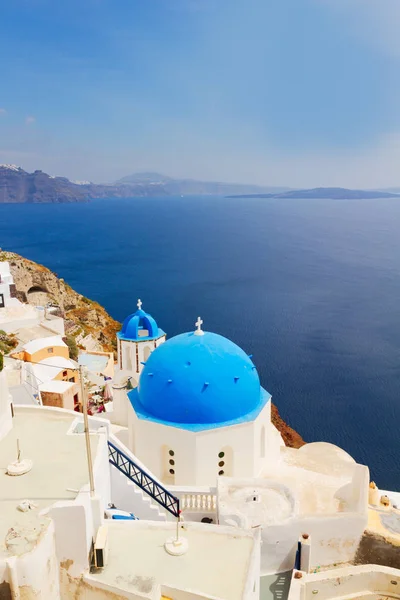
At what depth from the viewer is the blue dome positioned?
16250 millimetres

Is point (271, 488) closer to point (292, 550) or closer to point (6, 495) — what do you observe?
point (292, 550)

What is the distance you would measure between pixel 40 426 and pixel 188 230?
176 meters

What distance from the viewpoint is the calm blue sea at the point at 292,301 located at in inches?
1681

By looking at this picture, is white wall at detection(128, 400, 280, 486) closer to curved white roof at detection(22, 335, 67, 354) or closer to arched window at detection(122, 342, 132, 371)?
arched window at detection(122, 342, 132, 371)

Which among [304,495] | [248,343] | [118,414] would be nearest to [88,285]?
[248,343]

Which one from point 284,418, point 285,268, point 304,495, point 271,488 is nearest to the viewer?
point 271,488

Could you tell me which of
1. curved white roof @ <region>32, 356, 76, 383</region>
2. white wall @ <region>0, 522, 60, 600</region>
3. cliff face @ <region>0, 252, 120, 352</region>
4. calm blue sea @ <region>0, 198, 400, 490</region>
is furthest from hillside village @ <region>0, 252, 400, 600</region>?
cliff face @ <region>0, 252, 120, 352</region>

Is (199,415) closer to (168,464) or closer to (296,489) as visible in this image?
(168,464)

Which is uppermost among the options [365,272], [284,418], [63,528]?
[63,528]

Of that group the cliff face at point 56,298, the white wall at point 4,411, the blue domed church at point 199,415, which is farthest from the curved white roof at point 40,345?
the white wall at point 4,411

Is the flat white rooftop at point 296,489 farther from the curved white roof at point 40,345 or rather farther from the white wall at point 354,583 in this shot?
Answer: the curved white roof at point 40,345

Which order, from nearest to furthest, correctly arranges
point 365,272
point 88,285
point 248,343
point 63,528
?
point 63,528
point 248,343
point 88,285
point 365,272

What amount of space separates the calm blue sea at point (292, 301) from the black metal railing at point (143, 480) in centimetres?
2491

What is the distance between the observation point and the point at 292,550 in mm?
14078
